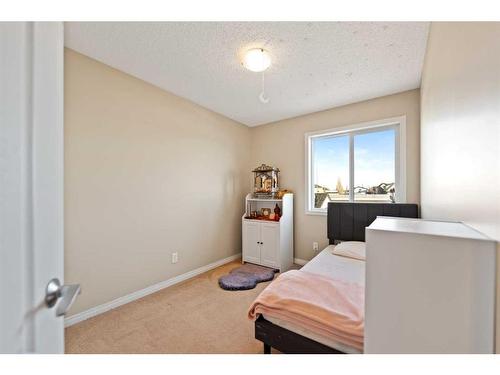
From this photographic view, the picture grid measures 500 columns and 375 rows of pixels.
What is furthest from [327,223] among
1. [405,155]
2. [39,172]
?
[39,172]

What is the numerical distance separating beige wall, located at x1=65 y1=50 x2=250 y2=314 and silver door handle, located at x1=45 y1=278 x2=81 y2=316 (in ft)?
5.38

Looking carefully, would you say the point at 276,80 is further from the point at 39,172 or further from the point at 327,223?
the point at 39,172

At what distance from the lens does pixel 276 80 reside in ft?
7.66

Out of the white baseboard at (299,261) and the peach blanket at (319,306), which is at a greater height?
the peach blanket at (319,306)

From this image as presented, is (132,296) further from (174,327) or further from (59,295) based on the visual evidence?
(59,295)

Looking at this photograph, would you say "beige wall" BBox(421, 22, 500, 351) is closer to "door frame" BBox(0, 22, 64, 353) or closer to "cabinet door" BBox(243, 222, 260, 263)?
"door frame" BBox(0, 22, 64, 353)

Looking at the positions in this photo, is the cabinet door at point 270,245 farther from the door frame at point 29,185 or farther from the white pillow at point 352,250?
the door frame at point 29,185

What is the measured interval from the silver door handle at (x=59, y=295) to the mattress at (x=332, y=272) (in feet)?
3.92

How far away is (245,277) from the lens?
277 cm

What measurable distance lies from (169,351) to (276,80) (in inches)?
107

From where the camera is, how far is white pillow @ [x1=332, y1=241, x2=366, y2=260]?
2326 millimetres

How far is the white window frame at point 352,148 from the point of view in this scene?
2615mm

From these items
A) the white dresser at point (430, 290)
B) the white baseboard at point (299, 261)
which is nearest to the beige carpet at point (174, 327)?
the white dresser at point (430, 290)

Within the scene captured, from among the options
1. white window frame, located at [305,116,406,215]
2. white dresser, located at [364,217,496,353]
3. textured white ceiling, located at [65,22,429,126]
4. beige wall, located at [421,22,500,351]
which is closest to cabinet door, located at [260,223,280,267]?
white window frame, located at [305,116,406,215]
